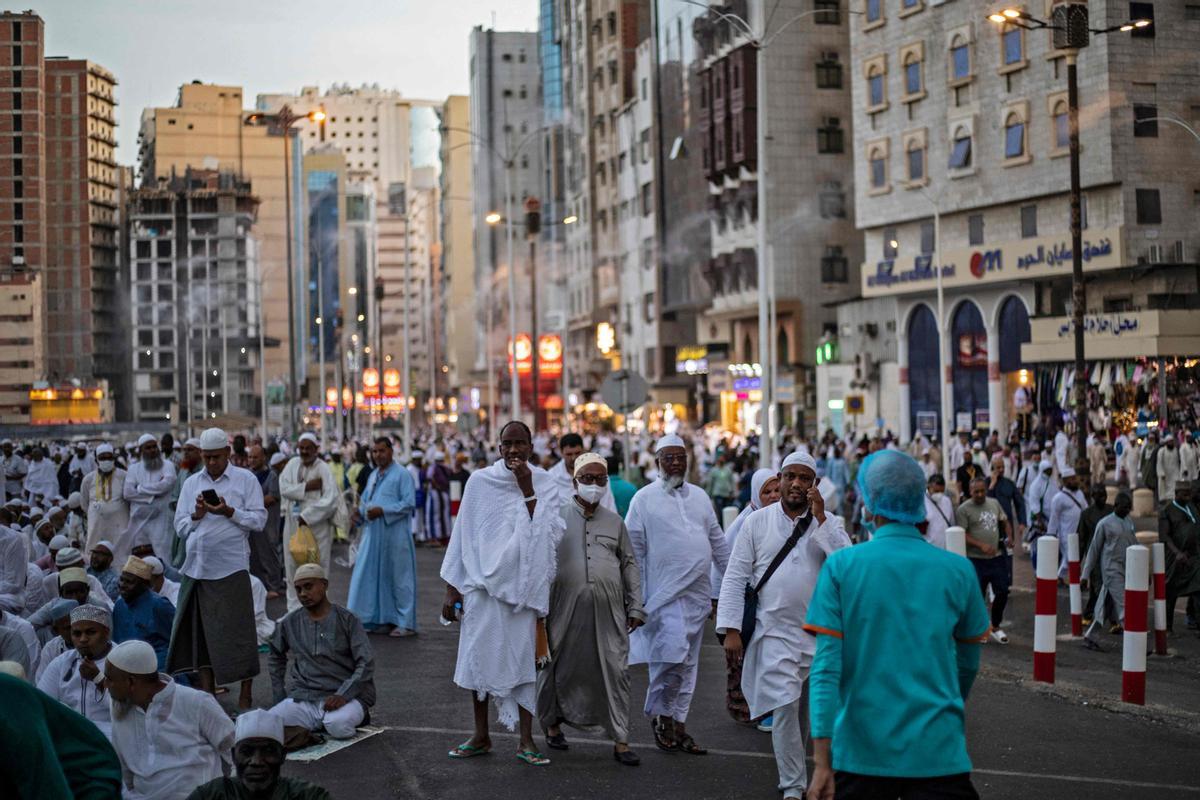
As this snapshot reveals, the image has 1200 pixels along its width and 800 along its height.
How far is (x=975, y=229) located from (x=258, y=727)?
156 feet

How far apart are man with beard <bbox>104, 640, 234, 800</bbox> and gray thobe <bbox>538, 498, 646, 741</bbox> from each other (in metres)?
3.14

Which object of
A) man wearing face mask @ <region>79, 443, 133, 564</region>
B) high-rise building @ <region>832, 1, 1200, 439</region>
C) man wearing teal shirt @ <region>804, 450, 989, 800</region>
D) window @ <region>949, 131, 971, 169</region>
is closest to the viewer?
man wearing teal shirt @ <region>804, 450, 989, 800</region>

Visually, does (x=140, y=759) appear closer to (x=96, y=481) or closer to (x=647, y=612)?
(x=647, y=612)

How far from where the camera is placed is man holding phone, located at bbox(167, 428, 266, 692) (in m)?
11.5

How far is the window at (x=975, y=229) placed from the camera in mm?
51219

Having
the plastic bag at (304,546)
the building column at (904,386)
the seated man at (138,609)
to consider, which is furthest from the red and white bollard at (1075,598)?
the building column at (904,386)

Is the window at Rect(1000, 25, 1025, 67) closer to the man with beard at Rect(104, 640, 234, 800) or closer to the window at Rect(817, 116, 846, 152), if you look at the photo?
the window at Rect(817, 116, 846, 152)

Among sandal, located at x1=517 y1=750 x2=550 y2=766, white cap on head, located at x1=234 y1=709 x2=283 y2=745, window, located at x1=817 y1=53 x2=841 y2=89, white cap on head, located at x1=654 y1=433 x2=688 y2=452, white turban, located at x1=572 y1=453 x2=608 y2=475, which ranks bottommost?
sandal, located at x1=517 y1=750 x2=550 y2=766

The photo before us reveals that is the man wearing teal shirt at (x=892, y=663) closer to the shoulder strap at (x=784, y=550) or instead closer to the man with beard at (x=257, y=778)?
the man with beard at (x=257, y=778)

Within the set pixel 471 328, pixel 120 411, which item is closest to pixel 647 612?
pixel 120 411

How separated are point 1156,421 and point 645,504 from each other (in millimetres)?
33013

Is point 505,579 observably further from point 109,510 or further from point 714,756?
point 109,510

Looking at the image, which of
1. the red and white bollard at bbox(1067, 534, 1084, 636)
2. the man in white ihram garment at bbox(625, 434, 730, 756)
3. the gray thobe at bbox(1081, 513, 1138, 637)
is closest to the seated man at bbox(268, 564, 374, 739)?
the man in white ihram garment at bbox(625, 434, 730, 756)

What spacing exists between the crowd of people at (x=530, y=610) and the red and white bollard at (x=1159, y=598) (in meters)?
0.50
